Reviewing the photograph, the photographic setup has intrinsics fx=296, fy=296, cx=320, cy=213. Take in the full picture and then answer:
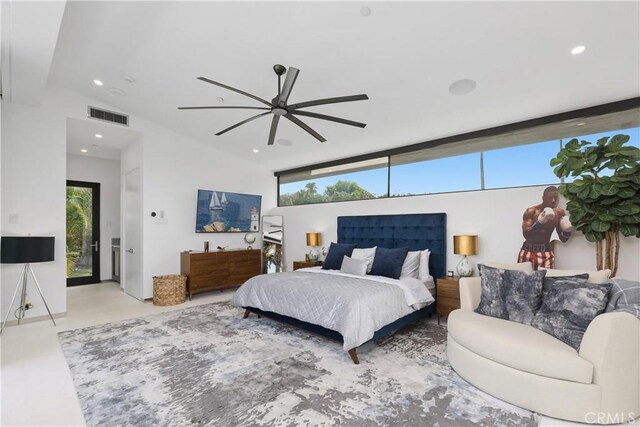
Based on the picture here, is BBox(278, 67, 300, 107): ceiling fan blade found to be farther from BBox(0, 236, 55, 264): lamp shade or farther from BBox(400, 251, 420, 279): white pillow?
BBox(0, 236, 55, 264): lamp shade

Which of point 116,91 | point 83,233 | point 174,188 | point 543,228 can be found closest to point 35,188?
point 116,91

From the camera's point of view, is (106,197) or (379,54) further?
(106,197)

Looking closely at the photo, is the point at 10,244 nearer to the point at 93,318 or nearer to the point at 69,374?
the point at 93,318

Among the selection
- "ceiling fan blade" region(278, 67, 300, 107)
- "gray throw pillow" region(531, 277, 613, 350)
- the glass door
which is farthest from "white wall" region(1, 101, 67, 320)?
"gray throw pillow" region(531, 277, 613, 350)

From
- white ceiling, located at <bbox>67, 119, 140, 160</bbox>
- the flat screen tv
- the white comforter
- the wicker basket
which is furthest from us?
the flat screen tv

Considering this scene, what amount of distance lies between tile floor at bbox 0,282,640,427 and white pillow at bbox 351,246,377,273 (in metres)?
2.67

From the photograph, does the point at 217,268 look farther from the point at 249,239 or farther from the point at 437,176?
the point at 437,176

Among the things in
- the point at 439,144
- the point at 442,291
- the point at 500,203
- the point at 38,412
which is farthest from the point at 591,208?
the point at 38,412

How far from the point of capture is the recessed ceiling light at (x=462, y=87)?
3.43 meters

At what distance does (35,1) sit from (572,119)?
5472 millimetres

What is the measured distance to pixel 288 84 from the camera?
8.80ft

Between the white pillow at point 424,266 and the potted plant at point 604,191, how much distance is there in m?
1.78

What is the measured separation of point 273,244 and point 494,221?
462 cm

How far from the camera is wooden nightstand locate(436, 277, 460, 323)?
3.87 meters
